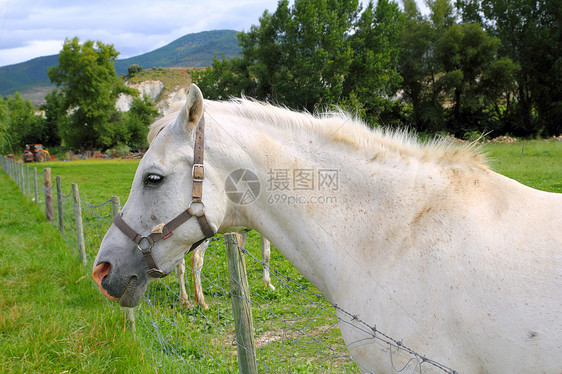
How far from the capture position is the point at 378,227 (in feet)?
6.12

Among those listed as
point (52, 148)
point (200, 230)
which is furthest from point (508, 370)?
point (52, 148)

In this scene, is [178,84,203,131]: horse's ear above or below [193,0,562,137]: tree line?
below

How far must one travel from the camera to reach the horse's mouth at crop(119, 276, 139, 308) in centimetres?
204

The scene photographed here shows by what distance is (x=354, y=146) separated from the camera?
81.4 inches

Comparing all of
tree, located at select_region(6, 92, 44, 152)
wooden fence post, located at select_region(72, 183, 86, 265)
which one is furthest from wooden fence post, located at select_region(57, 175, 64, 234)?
tree, located at select_region(6, 92, 44, 152)

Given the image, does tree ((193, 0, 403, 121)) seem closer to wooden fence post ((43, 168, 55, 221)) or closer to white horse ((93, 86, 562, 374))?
wooden fence post ((43, 168, 55, 221))

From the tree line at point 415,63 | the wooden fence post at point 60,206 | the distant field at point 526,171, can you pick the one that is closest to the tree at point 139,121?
the tree line at point 415,63

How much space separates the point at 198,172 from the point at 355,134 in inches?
35.2

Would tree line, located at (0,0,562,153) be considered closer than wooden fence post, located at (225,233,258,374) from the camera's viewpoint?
No

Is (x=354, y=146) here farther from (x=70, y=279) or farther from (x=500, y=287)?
(x=70, y=279)

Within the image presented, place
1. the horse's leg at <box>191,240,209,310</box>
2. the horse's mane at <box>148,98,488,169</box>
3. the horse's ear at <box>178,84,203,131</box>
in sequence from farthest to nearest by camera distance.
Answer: the horse's leg at <box>191,240,209,310</box>
the horse's mane at <box>148,98,488,169</box>
the horse's ear at <box>178,84,203,131</box>

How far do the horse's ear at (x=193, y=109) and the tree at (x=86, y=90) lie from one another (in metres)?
51.0

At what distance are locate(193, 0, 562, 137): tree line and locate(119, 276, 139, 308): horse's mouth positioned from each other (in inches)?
1097

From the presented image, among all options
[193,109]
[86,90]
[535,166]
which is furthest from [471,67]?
[86,90]
